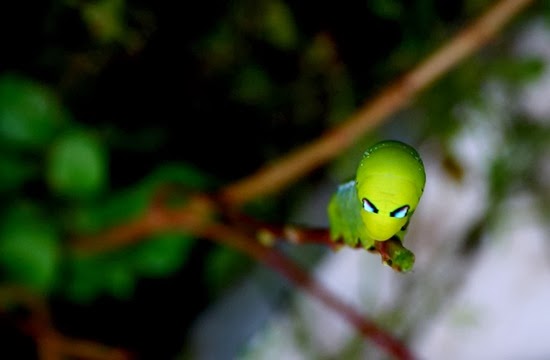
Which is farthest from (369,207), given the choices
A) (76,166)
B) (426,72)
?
(76,166)

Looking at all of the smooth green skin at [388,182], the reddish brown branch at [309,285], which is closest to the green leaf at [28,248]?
the reddish brown branch at [309,285]

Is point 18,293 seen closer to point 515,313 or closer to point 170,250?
point 170,250

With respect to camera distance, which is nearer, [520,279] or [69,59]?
[69,59]

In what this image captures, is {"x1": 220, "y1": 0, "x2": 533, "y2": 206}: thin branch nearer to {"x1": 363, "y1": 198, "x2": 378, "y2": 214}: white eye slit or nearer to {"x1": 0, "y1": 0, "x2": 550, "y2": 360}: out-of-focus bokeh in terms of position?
{"x1": 0, "y1": 0, "x2": 550, "y2": 360}: out-of-focus bokeh

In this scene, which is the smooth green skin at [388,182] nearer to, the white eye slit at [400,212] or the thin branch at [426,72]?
the white eye slit at [400,212]

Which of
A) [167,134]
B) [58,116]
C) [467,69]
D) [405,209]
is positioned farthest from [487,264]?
[405,209]

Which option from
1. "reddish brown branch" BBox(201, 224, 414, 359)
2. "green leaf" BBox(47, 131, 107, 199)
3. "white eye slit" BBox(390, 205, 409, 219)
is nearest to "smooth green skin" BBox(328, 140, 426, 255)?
"white eye slit" BBox(390, 205, 409, 219)
